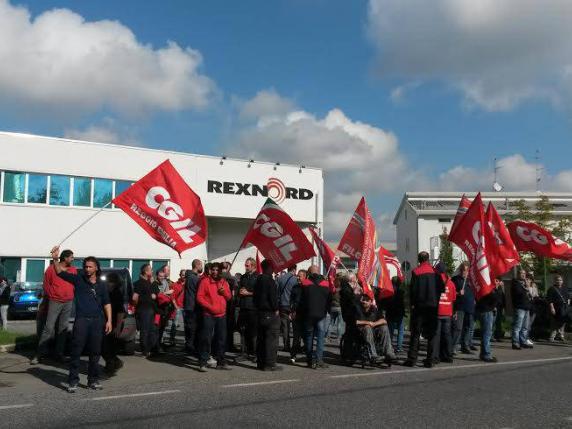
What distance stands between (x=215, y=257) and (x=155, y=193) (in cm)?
2191

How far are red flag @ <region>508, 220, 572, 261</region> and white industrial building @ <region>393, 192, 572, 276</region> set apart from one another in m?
25.5

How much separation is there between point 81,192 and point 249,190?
8683 millimetres

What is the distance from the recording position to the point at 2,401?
7547 mm

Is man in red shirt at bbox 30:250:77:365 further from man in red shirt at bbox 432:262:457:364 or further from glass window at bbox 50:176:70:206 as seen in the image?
glass window at bbox 50:176:70:206

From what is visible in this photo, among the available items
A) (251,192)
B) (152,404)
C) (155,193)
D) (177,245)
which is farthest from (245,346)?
(251,192)

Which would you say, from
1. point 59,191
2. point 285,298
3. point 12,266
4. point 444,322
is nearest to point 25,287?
point 12,266

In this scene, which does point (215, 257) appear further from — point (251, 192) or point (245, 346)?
point (245, 346)

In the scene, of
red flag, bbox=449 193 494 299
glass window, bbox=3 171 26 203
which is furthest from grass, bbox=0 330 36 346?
glass window, bbox=3 171 26 203

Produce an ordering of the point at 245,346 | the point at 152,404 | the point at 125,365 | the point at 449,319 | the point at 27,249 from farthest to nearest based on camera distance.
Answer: the point at 27,249 → the point at 245,346 → the point at 449,319 → the point at 125,365 → the point at 152,404

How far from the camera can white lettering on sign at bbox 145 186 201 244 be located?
11844 mm

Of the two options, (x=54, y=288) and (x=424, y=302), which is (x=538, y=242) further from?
(x=54, y=288)

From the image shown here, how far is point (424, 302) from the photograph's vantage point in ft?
35.9

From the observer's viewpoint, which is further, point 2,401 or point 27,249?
point 27,249

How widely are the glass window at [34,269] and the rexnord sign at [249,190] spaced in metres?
8.81
